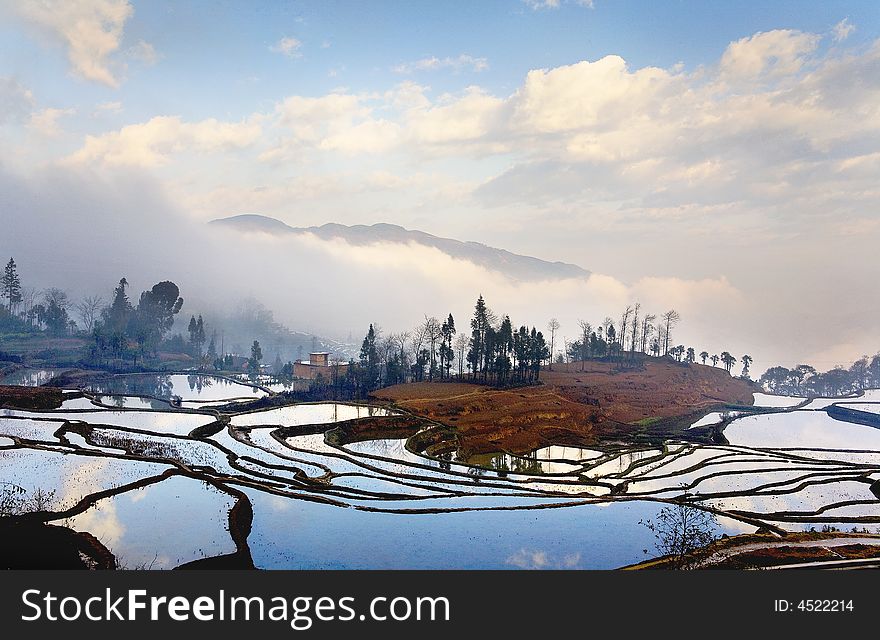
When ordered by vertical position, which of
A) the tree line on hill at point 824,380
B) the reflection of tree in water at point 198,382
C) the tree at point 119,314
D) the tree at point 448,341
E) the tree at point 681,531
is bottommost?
the tree at point 681,531

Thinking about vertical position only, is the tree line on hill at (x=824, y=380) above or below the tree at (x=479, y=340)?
below

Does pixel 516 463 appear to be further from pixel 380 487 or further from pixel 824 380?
pixel 824 380

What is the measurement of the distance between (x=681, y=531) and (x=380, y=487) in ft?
62.9

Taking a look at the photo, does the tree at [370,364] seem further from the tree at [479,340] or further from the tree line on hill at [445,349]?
the tree at [479,340]

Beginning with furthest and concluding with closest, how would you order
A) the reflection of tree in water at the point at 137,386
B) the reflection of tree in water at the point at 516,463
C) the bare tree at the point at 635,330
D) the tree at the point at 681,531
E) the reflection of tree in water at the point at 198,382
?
the bare tree at the point at 635,330
the reflection of tree in water at the point at 198,382
the reflection of tree in water at the point at 137,386
the reflection of tree in water at the point at 516,463
the tree at the point at 681,531

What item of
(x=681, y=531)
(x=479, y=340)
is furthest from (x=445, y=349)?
(x=681, y=531)

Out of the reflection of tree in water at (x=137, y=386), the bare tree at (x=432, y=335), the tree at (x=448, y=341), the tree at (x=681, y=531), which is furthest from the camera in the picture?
the bare tree at (x=432, y=335)

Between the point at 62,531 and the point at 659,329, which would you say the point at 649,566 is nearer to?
the point at 62,531

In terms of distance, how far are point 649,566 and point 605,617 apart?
31.6 ft

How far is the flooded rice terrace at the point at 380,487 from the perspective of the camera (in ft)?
92.5

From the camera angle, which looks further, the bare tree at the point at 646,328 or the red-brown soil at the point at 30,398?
the bare tree at the point at 646,328

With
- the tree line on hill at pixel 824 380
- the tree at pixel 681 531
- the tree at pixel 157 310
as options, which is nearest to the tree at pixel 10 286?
the tree at pixel 157 310

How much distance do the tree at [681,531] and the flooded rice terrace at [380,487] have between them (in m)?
0.85

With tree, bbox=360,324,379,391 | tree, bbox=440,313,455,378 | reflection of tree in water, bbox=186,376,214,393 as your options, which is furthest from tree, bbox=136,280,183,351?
tree, bbox=440,313,455,378
